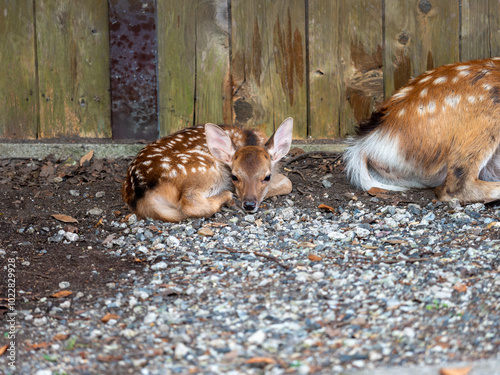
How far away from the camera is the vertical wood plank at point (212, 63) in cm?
539

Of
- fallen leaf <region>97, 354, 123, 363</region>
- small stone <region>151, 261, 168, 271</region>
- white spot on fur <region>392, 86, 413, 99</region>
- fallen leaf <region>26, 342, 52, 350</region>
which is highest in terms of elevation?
white spot on fur <region>392, 86, 413, 99</region>

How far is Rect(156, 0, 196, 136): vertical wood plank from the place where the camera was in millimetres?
5383

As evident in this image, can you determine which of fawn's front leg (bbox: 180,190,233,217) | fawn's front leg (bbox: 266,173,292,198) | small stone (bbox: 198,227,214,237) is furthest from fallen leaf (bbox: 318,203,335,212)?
small stone (bbox: 198,227,214,237)

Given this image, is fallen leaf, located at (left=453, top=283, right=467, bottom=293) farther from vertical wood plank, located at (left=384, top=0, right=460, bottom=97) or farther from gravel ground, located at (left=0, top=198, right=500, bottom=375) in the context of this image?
vertical wood plank, located at (left=384, top=0, right=460, bottom=97)

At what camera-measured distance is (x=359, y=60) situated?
5.47 metres

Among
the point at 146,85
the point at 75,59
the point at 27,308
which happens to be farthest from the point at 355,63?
the point at 27,308

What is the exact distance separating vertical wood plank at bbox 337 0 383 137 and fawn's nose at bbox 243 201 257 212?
5.33 ft

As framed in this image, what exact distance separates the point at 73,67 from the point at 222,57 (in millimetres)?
1355

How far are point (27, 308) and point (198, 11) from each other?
3.31 meters

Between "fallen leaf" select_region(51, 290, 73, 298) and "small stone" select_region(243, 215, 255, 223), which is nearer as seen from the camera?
"fallen leaf" select_region(51, 290, 73, 298)

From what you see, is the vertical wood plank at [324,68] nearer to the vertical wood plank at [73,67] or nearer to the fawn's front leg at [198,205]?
the fawn's front leg at [198,205]

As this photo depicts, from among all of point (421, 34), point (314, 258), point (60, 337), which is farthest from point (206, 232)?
point (421, 34)

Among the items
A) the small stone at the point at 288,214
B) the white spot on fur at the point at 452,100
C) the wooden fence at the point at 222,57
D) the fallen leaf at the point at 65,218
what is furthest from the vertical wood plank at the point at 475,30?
the fallen leaf at the point at 65,218

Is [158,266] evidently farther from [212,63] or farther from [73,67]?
[73,67]
